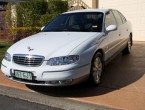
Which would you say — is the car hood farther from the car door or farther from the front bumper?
the car door

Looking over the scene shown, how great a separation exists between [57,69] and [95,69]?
1060 mm

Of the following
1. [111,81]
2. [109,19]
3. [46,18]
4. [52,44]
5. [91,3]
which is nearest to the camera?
[52,44]

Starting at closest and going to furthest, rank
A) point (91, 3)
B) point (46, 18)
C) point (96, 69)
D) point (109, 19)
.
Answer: point (96, 69) < point (109, 19) < point (46, 18) < point (91, 3)

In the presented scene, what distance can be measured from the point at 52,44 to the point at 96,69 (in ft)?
3.44

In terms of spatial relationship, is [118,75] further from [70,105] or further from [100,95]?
[70,105]

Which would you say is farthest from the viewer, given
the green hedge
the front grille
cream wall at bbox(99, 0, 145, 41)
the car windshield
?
the green hedge

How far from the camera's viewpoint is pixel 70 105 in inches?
219

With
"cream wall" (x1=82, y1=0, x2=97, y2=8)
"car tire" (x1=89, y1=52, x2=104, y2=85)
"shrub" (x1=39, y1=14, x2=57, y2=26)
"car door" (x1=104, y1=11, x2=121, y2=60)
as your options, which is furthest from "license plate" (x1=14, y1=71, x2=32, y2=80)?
"cream wall" (x1=82, y1=0, x2=97, y2=8)

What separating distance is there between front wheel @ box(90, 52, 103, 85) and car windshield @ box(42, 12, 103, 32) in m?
0.75

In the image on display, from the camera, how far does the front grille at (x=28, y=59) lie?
19.0 feet

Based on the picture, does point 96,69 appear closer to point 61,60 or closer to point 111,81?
point 111,81

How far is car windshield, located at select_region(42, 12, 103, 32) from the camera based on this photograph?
7.13m

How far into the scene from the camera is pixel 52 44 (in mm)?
6184

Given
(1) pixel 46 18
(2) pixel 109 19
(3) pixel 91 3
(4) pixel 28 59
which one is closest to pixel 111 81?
(2) pixel 109 19
